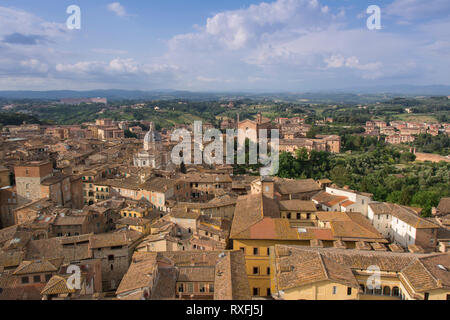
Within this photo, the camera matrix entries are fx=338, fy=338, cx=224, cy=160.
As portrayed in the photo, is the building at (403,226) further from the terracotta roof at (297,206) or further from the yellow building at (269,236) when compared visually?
the terracotta roof at (297,206)

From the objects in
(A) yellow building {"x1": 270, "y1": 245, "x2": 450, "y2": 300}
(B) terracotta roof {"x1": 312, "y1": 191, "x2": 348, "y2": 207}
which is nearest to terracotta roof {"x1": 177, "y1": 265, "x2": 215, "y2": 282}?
(A) yellow building {"x1": 270, "y1": 245, "x2": 450, "y2": 300}

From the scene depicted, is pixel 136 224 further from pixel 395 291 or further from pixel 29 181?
pixel 395 291

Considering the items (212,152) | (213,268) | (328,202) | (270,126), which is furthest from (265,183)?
(270,126)

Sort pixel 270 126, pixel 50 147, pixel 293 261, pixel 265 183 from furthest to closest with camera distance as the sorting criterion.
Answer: pixel 270 126 < pixel 50 147 < pixel 265 183 < pixel 293 261

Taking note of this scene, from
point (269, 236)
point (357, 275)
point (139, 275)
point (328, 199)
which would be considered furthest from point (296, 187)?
point (139, 275)

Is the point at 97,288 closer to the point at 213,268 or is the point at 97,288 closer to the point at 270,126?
the point at 213,268

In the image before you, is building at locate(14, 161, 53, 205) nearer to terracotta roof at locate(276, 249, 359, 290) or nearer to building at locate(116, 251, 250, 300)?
building at locate(116, 251, 250, 300)

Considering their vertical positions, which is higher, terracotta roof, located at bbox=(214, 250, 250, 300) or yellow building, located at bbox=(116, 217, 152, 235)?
terracotta roof, located at bbox=(214, 250, 250, 300)
